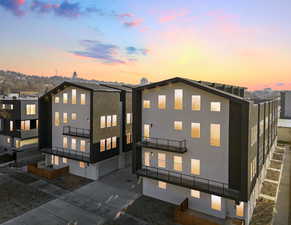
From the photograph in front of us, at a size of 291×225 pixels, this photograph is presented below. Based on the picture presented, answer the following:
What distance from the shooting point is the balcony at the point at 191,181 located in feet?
57.8

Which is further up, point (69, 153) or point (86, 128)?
point (86, 128)

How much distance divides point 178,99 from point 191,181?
8.40 meters

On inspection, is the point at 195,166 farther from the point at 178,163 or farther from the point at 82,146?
the point at 82,146

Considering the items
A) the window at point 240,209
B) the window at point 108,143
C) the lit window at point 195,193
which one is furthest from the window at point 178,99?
the window at point 108,143

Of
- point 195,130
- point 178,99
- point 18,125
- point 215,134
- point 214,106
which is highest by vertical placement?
point 178,99

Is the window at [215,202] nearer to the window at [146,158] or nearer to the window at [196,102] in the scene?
the window at [146,158]

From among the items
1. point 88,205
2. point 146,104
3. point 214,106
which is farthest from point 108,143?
point 214,106

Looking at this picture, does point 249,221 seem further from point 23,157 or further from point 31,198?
point 23,157

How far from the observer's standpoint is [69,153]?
29.8 m

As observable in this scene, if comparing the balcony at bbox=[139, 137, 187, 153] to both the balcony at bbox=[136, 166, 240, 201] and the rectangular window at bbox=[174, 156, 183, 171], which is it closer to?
the rectangular window at bbox=[174, 156, 183, 171]

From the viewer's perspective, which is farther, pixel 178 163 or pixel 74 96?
pixel 74 96

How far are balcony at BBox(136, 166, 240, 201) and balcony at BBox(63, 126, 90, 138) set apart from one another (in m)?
10.2

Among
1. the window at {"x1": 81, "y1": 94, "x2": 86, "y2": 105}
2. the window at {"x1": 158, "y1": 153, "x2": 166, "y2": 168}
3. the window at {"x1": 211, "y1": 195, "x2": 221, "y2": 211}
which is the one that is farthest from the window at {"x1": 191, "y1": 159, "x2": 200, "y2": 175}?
the window at {"x1": 81, "y1": 94, "x2": 86, "y2": 105}

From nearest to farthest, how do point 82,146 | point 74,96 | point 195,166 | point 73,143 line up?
point 195,166, point 82,146, point 74,96, point 73,143
